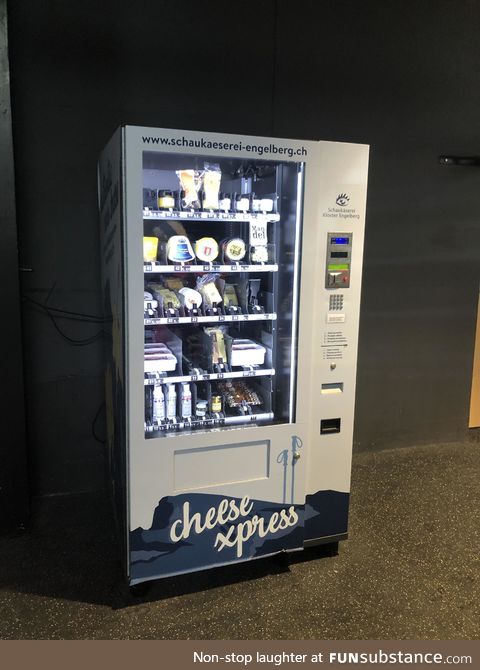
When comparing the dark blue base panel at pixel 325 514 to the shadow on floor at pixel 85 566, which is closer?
the shadow on floor at pixel 85 566

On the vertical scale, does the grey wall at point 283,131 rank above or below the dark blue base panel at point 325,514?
above

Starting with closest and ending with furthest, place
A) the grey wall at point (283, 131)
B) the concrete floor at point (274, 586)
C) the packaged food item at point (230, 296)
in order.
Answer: the concrete floor at point (274, 586)
the packaged food item at point (230, 296)
the grey wall at point (283, 131)

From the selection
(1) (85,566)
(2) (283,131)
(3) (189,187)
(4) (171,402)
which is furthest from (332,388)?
(2) (283,131)

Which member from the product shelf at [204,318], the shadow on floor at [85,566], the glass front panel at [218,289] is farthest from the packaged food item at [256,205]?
the shadow on floor at [85,566]

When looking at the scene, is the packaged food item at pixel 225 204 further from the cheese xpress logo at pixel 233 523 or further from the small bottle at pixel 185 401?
the cheese xpress logo at pixel 233 523

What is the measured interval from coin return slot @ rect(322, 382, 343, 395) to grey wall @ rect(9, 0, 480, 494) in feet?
4.52

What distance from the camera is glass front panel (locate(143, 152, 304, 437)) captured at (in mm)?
2453

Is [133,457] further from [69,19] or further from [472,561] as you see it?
[69,19]

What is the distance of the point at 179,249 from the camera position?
8.12ft

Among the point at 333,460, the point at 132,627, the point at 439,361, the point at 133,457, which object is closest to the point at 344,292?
the point at 333,460

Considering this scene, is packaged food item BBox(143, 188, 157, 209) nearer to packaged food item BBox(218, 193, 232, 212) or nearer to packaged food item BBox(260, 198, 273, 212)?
packaged food item BBox(218, 193, 232, 212)

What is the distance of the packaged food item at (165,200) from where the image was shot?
2.39 metres

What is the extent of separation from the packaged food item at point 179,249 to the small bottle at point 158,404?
1.98ft

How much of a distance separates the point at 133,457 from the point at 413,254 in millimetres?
2611
